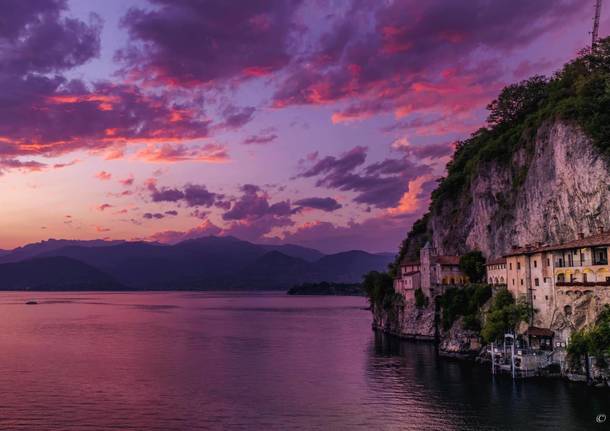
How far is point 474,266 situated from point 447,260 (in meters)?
5.75

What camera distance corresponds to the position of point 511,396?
2413 inches

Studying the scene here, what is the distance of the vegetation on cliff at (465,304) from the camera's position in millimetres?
90812

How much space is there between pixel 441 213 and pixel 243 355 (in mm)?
66371

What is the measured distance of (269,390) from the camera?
68.2 metres

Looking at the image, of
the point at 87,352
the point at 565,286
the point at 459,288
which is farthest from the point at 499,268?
the point at 87,352

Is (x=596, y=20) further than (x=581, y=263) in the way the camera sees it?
Yes

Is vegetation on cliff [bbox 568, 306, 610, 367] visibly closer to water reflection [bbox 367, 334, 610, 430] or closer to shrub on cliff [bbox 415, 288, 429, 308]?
water reflection [bbox 367, 334, 610, 430]

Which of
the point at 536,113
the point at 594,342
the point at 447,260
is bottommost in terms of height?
the point at 594,342

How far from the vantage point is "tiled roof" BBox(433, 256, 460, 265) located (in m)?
116

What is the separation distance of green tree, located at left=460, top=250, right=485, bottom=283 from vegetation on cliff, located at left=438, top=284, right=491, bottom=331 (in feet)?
29.9

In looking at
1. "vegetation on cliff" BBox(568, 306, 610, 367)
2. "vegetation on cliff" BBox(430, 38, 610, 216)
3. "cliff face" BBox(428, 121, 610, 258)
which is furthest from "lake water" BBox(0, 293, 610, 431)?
"vegetation on cliff" BBox(430, 38, 610, 216)

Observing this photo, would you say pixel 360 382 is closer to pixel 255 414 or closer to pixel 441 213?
pixel 255 414

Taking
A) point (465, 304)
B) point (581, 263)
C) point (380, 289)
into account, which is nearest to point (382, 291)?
point (380, 289)

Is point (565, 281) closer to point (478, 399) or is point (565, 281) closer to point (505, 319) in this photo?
point (505, 319)
